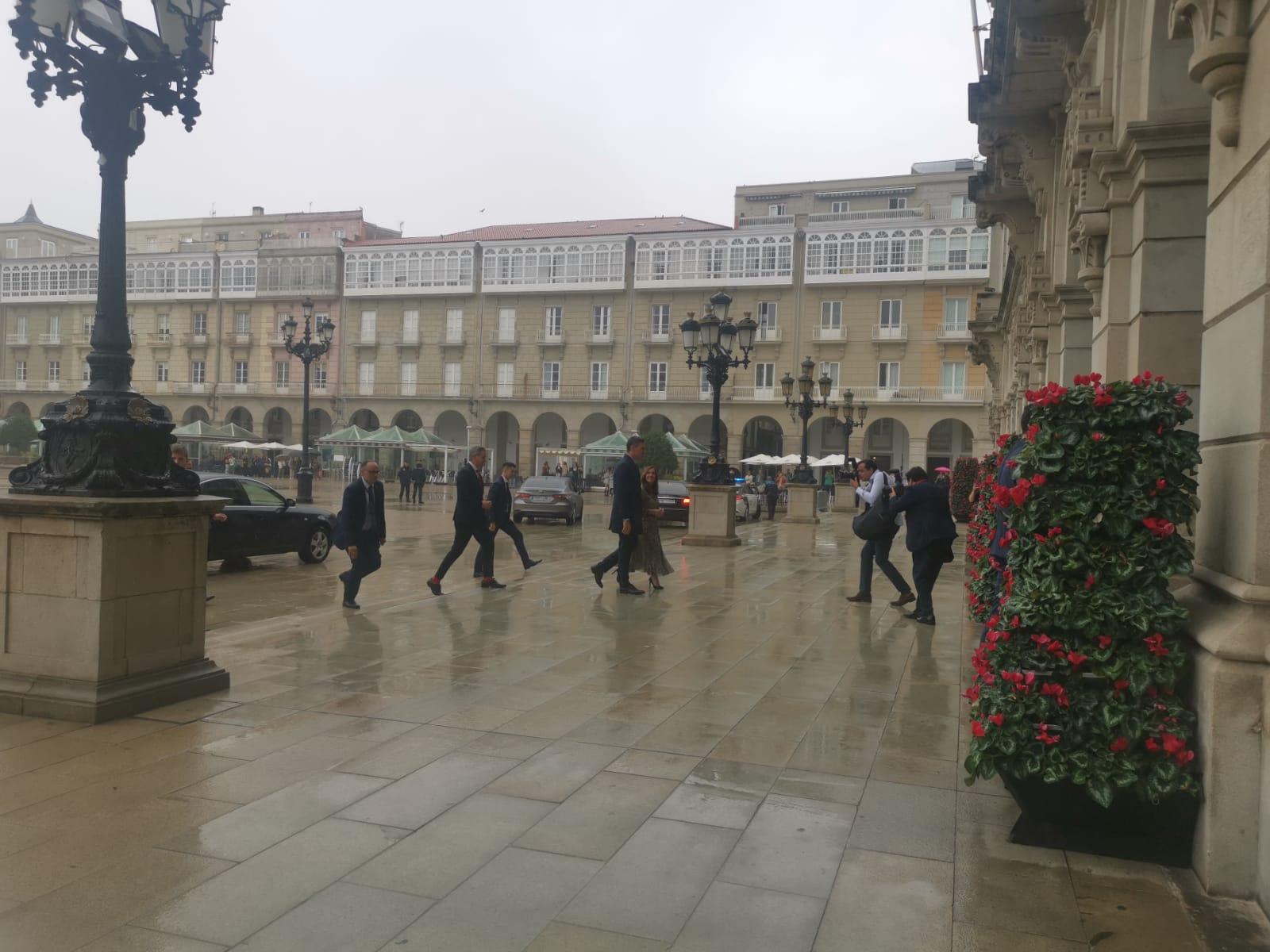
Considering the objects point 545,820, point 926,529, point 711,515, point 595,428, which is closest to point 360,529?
point 926,529

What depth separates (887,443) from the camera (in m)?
52.7

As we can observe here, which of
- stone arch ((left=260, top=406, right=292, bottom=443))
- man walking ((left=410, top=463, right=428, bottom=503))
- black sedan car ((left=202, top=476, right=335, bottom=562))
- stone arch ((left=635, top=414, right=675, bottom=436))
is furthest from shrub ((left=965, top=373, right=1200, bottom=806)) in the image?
stone arch ((left=260, top=406, right=292, bottom=443))

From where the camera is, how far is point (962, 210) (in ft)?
164

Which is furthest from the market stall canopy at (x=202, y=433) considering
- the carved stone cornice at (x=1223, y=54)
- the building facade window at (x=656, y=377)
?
the carved stone cornice at (x=1223, y=54)

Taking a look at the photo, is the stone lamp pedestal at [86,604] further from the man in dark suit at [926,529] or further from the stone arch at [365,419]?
the stone arch at [365,419]

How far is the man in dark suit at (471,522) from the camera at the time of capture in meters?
10.9

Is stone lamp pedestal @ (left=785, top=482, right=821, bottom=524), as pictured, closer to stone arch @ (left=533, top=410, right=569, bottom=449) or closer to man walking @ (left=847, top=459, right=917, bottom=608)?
man walking @ (left=847, top=459, right=917, bottom=608)

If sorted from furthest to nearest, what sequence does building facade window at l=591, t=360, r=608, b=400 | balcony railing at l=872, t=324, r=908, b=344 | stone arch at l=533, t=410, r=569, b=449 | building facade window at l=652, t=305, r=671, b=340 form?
stone arch at l=533, t=410, r=569, b=449 < building facade window at l=591, t=360, r=608, b=400 < building facade window at l=652, t=305, r=671, b=340 < balcony railing at l=872, t=324, r=908, b=344

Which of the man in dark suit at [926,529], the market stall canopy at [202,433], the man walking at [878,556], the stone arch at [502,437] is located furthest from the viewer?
the stone arch at [502,437]

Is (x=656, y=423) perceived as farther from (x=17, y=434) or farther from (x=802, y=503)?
(x=17, y=434)

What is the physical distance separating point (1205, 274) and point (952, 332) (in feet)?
150

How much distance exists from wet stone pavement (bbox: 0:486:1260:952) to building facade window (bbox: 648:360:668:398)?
148 ft

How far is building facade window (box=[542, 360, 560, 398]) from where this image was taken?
5438 cm

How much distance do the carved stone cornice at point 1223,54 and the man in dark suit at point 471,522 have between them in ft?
27.3
